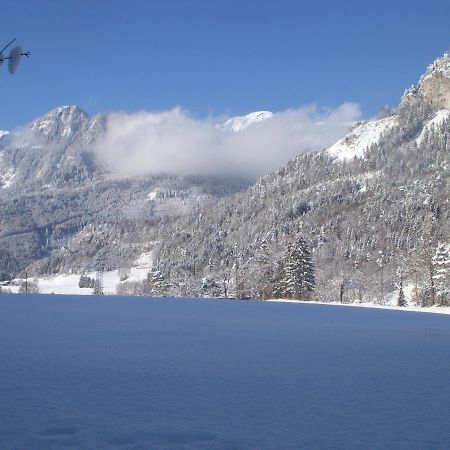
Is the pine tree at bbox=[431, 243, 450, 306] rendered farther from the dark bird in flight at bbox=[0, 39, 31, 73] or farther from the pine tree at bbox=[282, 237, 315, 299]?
the dark bird in flight at bbox=[0, 39, 31, 73]

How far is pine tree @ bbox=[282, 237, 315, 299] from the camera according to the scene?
120 m

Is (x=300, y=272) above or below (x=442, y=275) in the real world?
above

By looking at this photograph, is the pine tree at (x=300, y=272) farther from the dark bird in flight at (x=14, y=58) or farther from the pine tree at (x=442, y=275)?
the dark bird in flight at (x=14, y=58)

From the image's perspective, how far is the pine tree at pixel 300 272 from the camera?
11962 cm

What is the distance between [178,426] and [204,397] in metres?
4.09

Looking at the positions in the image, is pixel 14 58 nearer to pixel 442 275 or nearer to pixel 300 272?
pixel 442 275

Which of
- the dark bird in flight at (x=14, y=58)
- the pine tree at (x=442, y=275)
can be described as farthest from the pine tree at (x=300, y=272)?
the dark bird in flight at (x=14, y=58)

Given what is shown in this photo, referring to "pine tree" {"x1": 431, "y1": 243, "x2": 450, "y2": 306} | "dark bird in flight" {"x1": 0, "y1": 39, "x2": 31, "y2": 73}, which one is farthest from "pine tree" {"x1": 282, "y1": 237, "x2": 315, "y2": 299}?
"dark bird in flight" {"x1": 0, "y1": 39, "x2": 31, "y2": 73}

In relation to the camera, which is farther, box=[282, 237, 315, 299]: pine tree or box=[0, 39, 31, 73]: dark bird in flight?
box=[282, 237, 315, 299]: pine tree

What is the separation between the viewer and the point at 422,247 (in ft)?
332

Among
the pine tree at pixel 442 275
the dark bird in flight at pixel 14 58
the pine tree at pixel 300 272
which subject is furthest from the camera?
the pine tree at pixel 300 272

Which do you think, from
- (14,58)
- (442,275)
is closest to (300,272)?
(442,275)

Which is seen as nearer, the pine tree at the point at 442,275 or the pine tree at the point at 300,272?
the pine tree at the point at 442,275

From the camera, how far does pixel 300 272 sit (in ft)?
394
